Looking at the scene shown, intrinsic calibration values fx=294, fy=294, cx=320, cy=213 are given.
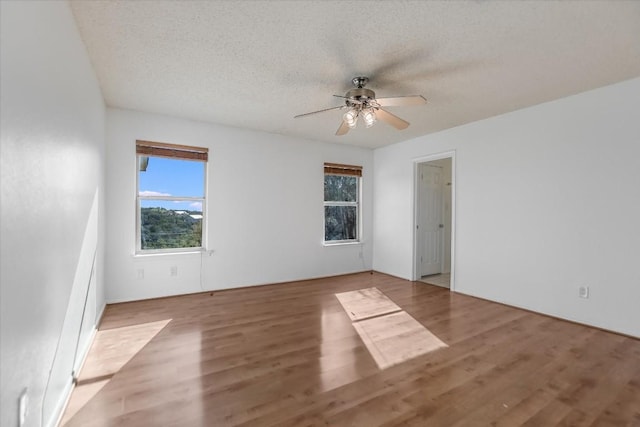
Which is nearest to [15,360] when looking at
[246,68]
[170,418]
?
[170,418]

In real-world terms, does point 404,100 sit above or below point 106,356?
above

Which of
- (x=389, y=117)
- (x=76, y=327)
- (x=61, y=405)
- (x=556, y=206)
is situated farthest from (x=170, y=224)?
(x=556, y=206)

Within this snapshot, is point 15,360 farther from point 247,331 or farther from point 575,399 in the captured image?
point 575,399

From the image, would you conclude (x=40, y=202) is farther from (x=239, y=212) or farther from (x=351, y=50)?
(x=239, y=212)

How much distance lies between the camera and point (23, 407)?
1.18 meters

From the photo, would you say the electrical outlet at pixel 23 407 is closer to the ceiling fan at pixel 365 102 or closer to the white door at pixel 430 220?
the ceiling fan at pixel 365 102

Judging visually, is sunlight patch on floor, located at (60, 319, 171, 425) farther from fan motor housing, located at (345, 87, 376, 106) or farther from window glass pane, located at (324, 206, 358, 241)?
window glass pane, located at (324, 206, 358, 241)

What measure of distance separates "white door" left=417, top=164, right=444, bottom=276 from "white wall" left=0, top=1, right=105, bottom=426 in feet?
15.3

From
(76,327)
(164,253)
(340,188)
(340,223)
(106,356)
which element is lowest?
(106,356)

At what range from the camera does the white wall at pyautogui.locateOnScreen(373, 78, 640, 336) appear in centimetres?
284

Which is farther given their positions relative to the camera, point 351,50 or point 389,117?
point 389,117

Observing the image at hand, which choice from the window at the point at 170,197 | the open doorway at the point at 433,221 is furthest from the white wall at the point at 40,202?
the open doorway at the point at 433,221

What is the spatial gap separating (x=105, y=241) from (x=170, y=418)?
106 inches

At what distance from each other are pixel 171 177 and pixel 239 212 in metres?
1.04
